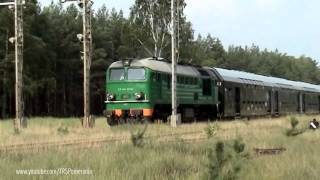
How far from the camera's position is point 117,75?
1177 inches

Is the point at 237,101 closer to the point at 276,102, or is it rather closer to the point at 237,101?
the point at 237,101

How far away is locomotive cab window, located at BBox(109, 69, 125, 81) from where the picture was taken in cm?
2975

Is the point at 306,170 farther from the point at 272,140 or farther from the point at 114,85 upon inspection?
the point at 114,85

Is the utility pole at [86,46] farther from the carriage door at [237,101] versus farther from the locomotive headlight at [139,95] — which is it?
the carriage door at [237,101]

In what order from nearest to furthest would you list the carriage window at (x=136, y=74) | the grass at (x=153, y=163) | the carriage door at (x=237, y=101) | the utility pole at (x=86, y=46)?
the grass at (x=153, y=163) → the carriage window at (x=136, y=74) → the utility pole at (x=86, y=46) → the carriage door at (x=237, y=101)

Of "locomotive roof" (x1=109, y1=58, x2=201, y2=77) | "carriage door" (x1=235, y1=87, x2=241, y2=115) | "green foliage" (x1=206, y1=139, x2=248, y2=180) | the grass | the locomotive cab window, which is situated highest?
"locomotive roof" (x1=109, y1=58, x2=201, y2=77)

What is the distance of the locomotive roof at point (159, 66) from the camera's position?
29391 mm

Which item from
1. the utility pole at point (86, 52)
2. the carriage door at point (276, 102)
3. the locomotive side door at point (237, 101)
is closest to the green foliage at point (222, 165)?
the utility pole at point (86, 52)

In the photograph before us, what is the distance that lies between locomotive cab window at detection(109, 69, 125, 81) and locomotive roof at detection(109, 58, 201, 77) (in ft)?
0.80

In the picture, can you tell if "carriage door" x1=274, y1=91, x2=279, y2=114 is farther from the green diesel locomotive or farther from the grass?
the grass

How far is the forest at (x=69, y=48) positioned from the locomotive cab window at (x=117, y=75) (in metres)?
20.9

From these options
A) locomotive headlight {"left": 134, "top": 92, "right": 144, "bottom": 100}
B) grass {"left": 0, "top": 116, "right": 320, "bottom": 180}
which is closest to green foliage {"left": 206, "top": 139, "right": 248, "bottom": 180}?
grass {"left": 0, "top": 116, "right": 320, "bottom": 180}

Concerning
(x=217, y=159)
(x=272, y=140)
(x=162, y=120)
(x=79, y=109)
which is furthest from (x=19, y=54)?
(x=79, y=109)

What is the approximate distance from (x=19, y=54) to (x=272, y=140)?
1472 cm
